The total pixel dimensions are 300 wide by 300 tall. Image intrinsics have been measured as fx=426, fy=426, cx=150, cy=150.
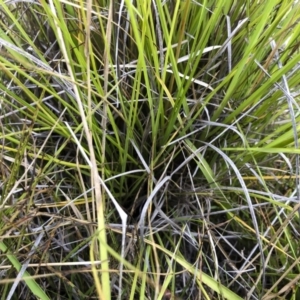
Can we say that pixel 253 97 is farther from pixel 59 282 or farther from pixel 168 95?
pixel 59 282

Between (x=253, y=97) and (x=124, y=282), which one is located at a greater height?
(x=253, y=97)

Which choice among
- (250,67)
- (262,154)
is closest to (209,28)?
(250,67)

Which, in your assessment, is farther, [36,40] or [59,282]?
[36,40]

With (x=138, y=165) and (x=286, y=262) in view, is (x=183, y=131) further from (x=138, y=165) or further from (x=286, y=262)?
(x=286, y=262)

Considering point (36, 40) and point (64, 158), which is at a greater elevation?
point (36, 40)

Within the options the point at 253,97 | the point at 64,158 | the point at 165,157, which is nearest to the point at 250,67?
the point at 253,97

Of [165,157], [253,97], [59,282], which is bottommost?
[59,282]
